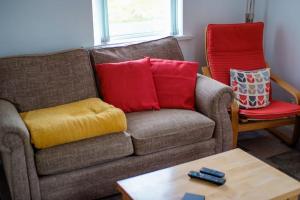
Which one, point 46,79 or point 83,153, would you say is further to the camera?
point 46,79

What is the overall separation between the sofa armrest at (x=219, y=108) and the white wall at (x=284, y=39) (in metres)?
1.07

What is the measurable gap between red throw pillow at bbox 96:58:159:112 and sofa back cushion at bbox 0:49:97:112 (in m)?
0.12

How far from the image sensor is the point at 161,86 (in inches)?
107

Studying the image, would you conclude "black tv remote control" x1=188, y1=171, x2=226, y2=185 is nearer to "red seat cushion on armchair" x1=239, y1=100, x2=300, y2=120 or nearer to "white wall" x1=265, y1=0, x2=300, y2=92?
"red seat cushion on armchair" x1=239, y1=100, x2=300, y2=120

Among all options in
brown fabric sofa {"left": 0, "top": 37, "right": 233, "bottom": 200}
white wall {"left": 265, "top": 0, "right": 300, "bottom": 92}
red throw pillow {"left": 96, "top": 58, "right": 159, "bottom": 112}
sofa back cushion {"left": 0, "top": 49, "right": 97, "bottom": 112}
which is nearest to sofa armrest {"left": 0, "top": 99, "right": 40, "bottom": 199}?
brown fabric sofa {"left": 0, "top": 37, "right": 233, "bottom": 200}

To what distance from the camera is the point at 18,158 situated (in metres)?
1.95

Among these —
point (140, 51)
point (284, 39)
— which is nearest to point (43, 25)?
point (140, 51)

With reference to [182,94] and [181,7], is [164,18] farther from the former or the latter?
[182,94]

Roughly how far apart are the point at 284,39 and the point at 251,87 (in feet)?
2.38

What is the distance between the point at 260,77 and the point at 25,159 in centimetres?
191

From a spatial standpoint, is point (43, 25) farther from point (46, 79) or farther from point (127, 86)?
point (127, 86)

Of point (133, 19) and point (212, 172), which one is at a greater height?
point (133, 19)

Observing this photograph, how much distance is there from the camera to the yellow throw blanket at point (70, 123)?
6.73ft

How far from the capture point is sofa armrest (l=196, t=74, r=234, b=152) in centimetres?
252
